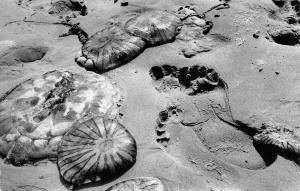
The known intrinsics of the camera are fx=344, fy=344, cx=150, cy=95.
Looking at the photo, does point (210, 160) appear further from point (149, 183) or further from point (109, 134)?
point (109, 134)

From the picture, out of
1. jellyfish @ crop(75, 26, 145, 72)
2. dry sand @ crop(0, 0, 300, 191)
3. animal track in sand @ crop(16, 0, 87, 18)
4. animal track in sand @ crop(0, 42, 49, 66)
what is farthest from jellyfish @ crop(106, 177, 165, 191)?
animal track in sand @ crop(16, 0, 87, 18)

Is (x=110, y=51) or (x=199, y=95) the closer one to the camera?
(x=199, y=95)

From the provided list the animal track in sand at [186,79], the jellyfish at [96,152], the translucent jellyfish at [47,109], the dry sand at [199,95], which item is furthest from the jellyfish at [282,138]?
the translucent jellyfish at [47,109]

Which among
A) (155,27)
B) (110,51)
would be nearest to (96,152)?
(110,51)

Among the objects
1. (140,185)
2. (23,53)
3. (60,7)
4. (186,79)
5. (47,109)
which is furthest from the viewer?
(60,7)

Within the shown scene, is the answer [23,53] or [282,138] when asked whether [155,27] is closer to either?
[23,53]

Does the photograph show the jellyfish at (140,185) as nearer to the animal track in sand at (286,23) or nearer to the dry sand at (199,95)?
the dry sand at (199,95)
